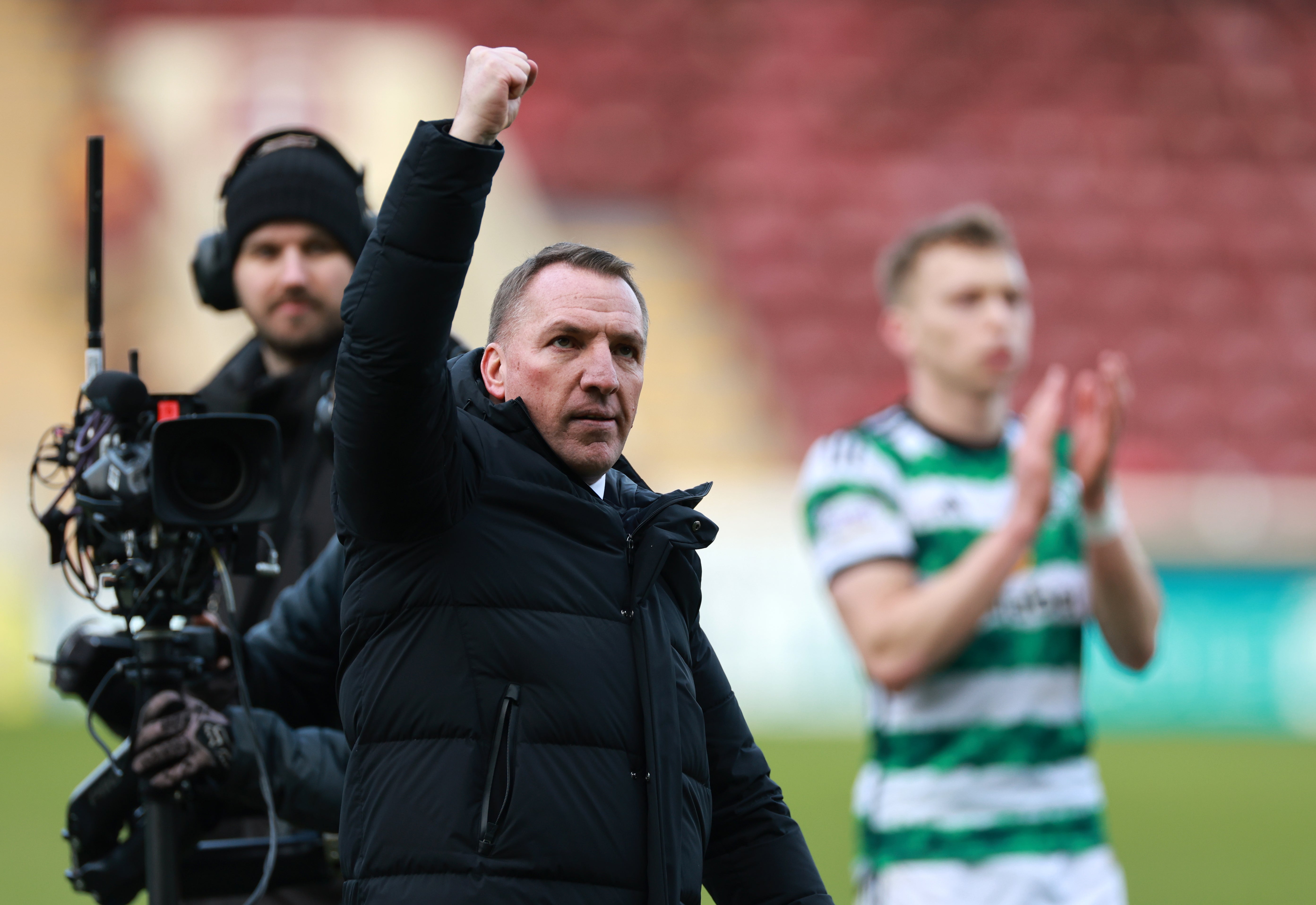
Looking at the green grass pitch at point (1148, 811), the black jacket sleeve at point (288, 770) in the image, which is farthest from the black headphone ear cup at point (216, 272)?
the green grass pitch at point (1148, 811)

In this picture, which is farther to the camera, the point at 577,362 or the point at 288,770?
the point at 288,770

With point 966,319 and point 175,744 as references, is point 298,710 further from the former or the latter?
point 966,319

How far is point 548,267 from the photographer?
2.00 m

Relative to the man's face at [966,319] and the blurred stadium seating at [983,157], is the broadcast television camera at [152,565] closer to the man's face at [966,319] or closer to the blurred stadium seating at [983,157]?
the man's face at [966,319]

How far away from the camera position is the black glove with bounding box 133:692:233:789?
2.20 metres

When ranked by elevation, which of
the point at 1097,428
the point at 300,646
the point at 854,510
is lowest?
the point at 300,646

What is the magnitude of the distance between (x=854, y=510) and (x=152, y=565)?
136 centimetres

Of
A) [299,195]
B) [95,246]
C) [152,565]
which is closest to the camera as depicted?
[152,565]

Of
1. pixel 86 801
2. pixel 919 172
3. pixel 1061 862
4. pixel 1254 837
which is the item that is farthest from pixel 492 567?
pixel 919 172

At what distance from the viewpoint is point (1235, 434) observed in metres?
16.4

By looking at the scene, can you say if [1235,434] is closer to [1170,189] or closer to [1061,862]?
[1170,189]

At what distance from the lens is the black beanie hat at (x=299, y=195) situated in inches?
118

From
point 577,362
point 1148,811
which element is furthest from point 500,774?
point 1148,811

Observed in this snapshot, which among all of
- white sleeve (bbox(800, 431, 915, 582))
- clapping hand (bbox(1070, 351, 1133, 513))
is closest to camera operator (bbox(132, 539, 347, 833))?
white sleeve (bbox(800, 431, 915, 582))
